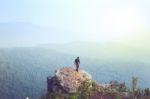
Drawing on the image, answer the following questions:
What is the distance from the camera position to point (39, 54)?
77000mm

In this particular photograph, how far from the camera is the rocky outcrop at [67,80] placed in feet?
88.0

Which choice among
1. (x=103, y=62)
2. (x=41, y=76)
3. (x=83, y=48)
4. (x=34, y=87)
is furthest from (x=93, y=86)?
(x=83, y=48)

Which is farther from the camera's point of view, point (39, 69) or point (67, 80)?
point (39, 69)

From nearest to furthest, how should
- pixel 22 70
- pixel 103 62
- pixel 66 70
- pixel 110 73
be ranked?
pixel 66 70, pixel 22 70, pixel 110 73, pixel 103 62

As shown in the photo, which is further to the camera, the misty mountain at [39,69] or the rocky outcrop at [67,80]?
the misty mountain at [39,69]

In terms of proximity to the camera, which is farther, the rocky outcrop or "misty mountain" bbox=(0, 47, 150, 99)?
"misty mountain" bbox=(0, 47, 150, 99)

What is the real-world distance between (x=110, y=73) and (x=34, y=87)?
1611 cm

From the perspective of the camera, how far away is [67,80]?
88.6 feet

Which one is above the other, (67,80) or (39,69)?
(67,80)

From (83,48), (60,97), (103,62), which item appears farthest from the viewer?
(83,48)

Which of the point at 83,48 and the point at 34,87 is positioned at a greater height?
the point at 83,48

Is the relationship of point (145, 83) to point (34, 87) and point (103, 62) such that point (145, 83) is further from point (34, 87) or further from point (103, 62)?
point (34, 87)

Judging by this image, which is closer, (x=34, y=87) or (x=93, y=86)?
(x=93, y=86)

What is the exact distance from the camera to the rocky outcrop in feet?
88.0
